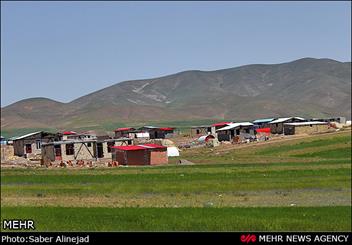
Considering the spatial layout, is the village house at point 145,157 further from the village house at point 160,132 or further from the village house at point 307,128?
the village house at point 160,132

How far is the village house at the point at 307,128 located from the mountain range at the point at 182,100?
12.7 m

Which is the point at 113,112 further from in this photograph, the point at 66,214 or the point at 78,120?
the point at 66,214

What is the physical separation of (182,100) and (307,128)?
160ft

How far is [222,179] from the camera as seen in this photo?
54.4m

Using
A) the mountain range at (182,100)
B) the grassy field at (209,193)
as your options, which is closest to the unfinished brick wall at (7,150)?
the grassy field at (209,193)

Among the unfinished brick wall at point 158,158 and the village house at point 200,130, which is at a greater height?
Result: the village house at point 200,130

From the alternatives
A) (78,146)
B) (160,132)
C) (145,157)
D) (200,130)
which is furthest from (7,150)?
(145,157)

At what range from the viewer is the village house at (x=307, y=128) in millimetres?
69537

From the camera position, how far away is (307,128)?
272 ft

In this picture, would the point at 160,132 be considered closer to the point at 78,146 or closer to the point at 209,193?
the point at 78,146

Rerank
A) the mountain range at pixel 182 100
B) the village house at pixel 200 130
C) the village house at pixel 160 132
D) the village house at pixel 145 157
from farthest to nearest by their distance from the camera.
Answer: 1. the village house at pixel 145 157
2. the village house at pixel 160 132
3. the village house at pixel 200 130
4. the mountain range at pixel 182 100

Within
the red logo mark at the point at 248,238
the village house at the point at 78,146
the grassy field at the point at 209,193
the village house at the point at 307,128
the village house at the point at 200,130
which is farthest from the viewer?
the village house at the point at 307,128

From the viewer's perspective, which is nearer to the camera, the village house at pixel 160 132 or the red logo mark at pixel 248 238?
the red logo mark at pixel 248 238

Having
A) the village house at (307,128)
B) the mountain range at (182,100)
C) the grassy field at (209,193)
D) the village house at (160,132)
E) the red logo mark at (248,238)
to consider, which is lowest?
the grassy field at (209,193)
